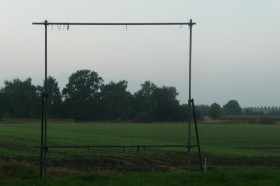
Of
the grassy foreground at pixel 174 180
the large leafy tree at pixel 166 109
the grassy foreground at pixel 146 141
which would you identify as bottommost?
the grassy foreground at pixel 146 141

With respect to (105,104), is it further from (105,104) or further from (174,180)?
(174,180)

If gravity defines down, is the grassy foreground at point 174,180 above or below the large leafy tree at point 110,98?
below

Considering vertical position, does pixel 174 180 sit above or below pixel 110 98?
below

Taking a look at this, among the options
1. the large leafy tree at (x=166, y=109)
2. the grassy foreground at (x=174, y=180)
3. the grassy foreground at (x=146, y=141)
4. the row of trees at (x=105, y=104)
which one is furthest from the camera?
the large leafy tree at (x=166, y=109)

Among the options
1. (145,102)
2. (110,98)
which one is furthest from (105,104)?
(145,102)

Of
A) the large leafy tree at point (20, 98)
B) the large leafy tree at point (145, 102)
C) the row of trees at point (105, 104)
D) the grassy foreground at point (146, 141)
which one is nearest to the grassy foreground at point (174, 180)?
the grassy foreground at point (146, 141)

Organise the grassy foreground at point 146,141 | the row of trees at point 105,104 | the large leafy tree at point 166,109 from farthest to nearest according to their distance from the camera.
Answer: the large leafy tree at point 166,109
the row of trees at point 105,104
the grassy foreground at point 146,141

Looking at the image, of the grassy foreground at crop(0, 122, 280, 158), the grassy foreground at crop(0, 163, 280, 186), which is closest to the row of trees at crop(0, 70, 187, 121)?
the grassy foreground at crop(0, 122, 280, 158)

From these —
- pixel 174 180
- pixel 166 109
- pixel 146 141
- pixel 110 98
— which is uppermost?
pixel 110 98

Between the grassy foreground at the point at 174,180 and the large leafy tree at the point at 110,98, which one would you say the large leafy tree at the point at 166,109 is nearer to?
the large leafy tree at the point at 110,98

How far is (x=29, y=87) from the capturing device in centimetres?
9062

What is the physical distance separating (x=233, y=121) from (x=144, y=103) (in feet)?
129

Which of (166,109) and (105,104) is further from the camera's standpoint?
(166,109)

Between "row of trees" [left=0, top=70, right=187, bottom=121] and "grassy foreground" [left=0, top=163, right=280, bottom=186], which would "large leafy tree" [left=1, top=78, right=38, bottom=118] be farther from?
"grassy foreground" [left=0, top=163, right=280, bottom=186]
